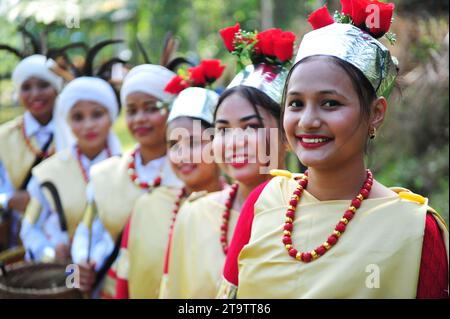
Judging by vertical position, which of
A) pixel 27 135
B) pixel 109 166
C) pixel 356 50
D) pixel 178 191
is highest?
pixel 356 50

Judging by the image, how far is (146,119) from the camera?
404 centimetres

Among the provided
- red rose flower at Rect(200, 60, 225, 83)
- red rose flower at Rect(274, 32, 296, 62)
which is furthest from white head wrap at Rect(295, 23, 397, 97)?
red rose flower at Rect(200, 60, 225, 83)

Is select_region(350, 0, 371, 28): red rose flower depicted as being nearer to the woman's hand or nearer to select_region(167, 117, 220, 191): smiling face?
select_region(167, 117, 220, 191): smiling face

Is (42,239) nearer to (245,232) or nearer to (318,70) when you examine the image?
(245,232)

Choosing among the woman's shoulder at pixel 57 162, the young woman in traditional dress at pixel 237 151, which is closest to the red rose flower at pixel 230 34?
the young woman in traditional dress at pixel 237 151

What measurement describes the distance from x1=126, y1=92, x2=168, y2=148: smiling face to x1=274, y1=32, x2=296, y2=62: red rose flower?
1.20m

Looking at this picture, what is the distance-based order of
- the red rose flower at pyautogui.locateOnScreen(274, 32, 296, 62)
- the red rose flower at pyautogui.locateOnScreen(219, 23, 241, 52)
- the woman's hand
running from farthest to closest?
1. the woman's hand
2. the red rose flower at pyautogui.locateOnScreen(219, 23, 241, 52)
3. the red rose flower at pyautogui.locateOnScreen(274, 32, 296, 62)

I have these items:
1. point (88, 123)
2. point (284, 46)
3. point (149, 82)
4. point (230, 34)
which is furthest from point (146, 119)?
point (284, 46)

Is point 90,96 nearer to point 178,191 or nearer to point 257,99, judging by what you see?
point 178,191

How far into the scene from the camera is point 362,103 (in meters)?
2.18

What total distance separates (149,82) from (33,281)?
58.9 inches

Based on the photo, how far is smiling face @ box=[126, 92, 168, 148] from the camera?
13.3ft

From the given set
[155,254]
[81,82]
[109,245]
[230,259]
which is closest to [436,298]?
[230,259]
